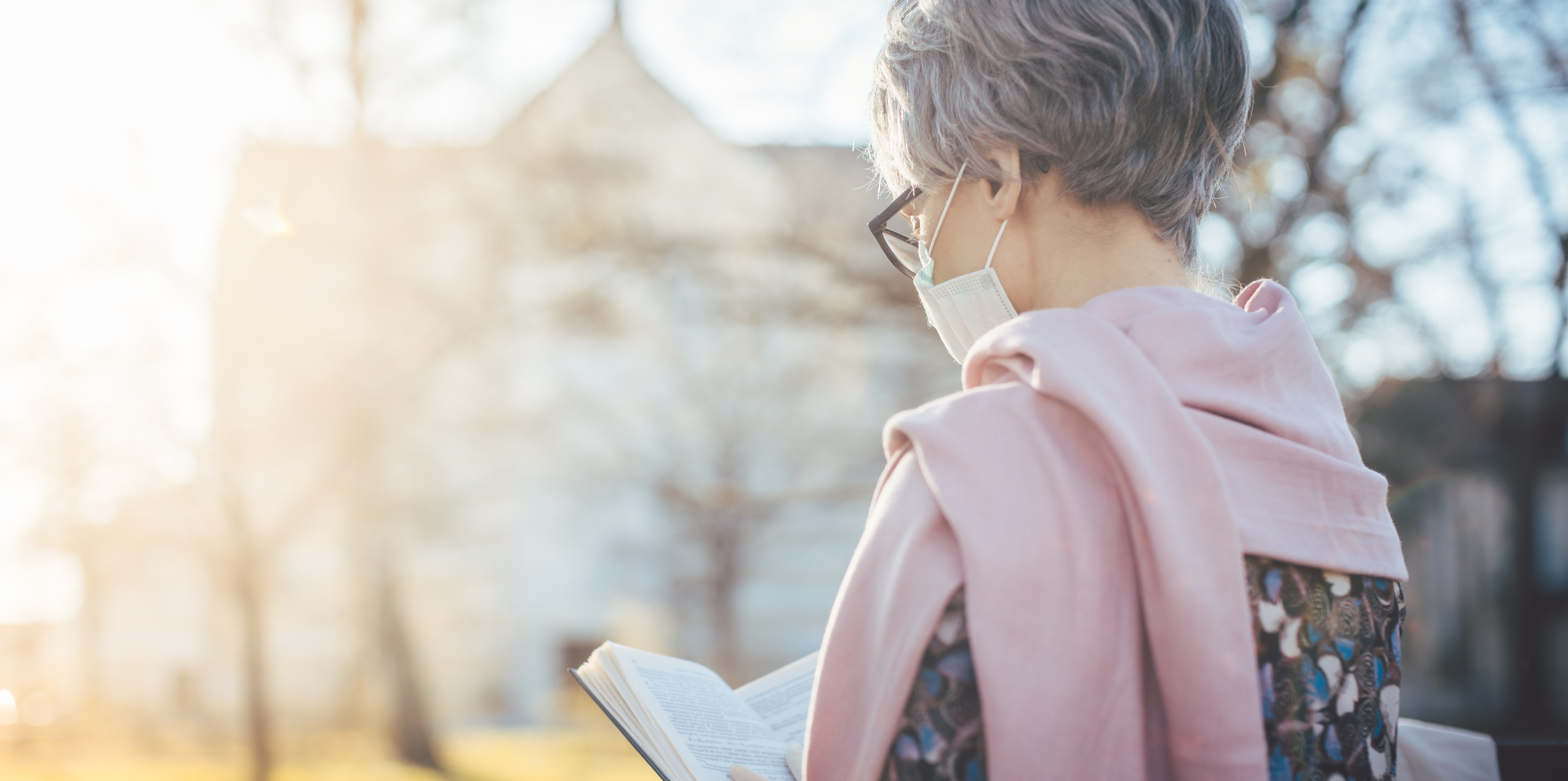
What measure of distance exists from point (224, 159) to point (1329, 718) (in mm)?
9567

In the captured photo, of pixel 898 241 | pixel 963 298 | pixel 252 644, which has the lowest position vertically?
pixel 252 644

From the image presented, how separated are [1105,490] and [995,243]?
1.61 feet

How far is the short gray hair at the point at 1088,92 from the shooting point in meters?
1.25

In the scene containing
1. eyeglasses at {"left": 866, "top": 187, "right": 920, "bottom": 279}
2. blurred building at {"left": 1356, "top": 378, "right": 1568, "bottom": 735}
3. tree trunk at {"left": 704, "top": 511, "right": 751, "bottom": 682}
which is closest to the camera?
eyeglasses at {"left": 866, "top": 187, "right": 920, "bottom": 279}

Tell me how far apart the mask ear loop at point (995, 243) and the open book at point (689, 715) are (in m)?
0.74

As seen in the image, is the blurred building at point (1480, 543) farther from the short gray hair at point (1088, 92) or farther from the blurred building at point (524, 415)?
the short gray hair at point (1088, 92)

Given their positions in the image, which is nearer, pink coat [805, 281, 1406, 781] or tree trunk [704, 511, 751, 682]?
pink coat [805, 281, 1406, 781]

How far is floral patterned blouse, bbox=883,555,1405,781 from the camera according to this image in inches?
39.8

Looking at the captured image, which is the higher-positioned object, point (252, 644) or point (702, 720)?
point (702, 720)

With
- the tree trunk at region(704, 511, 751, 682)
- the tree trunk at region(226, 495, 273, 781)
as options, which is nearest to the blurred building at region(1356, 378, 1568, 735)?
the tree trunk at region(704, 511, 751, 682)

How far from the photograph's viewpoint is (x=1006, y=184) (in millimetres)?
1346

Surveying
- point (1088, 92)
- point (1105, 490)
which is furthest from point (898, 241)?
point (1105, 490)

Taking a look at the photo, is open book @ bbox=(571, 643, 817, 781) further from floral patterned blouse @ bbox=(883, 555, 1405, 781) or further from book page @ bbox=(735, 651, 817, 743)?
floral patterned blouse @ bbox=(883, 555, 1405, 781)

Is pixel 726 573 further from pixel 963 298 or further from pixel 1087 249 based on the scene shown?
pixel 1087 249
